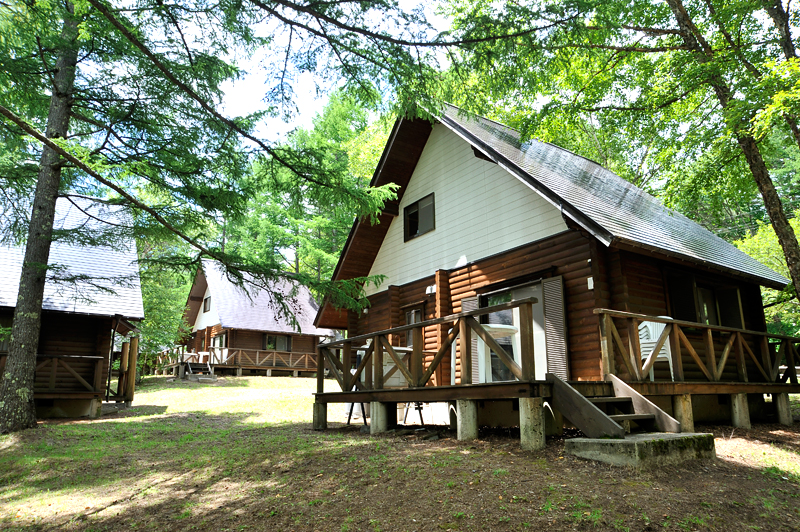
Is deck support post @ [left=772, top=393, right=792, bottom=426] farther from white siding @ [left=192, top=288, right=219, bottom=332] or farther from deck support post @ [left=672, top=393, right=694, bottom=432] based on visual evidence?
white siding @ [left=192, top=288, right=219, bottom=332]

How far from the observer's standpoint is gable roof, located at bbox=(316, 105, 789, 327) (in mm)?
8227

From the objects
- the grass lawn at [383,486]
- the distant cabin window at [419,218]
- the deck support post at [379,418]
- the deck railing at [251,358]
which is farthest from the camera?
the deck railing at [251,358]

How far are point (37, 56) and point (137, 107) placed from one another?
5.71 ft

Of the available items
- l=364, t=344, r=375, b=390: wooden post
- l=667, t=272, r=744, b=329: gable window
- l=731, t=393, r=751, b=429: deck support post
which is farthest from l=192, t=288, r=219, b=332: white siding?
l=731, t=393, r=751, b=429: deck support post

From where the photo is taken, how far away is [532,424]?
19.0 ft

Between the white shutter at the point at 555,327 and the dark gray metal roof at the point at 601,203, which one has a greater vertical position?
the dark gray metal roof at the point at 601,203

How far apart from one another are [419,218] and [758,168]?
23.0ft

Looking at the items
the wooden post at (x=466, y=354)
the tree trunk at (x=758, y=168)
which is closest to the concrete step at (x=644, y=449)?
the wooden post at (x=466, y=354)

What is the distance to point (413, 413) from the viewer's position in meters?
11.3

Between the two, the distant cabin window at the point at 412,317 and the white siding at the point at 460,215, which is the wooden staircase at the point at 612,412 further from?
the distant cabin window at the point at 412,317

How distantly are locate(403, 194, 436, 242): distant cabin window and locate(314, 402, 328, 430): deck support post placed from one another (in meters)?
5.06

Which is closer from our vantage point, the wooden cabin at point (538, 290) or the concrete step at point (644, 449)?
the concrete step at point (644, 449)

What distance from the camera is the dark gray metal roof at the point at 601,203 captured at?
810 cm

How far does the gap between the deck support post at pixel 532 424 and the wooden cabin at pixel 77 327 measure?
33.5 ft
